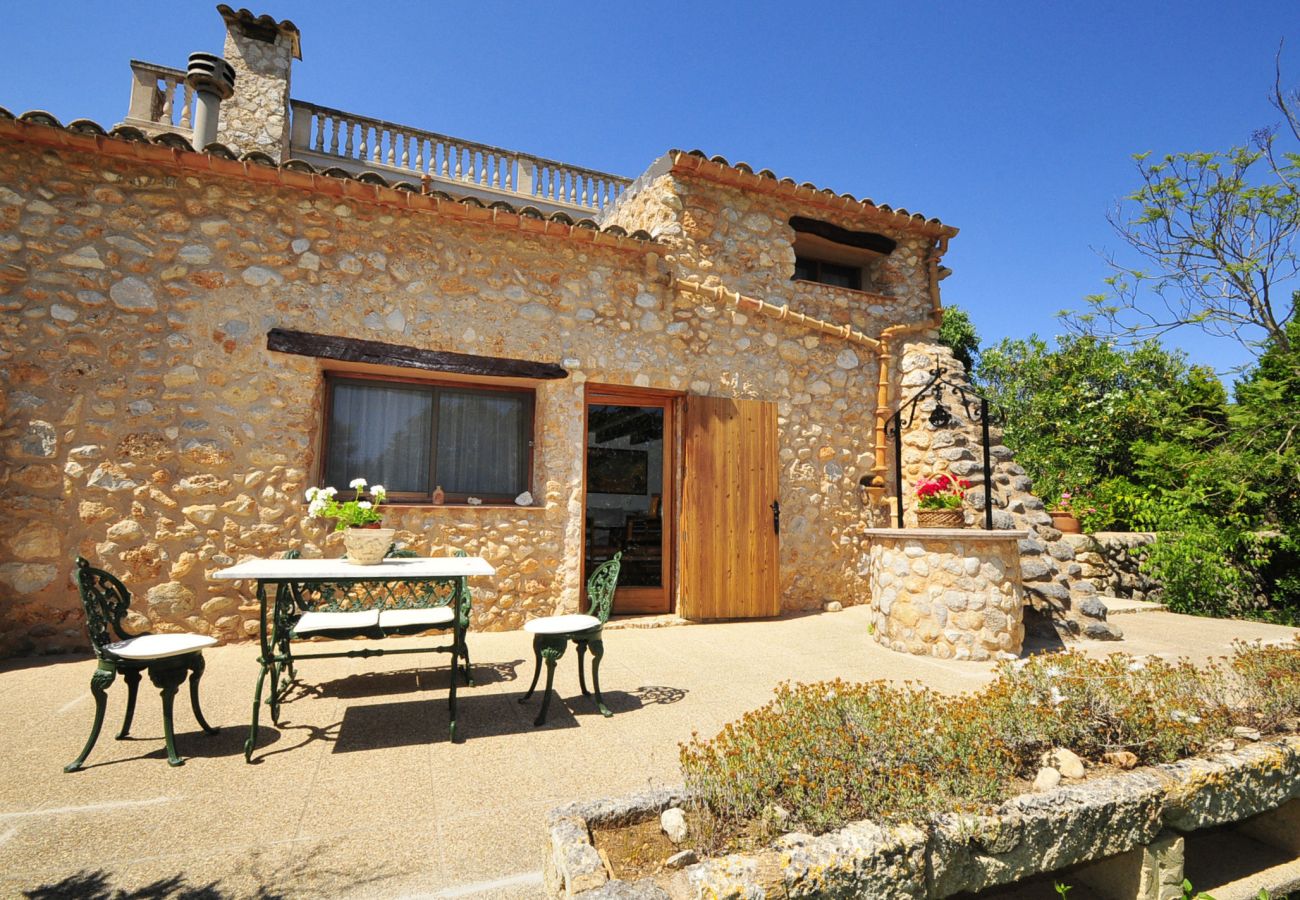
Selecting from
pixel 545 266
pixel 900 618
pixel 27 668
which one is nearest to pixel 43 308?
pixel 27 668

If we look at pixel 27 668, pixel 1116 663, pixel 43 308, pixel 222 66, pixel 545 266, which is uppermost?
pixel 222 66

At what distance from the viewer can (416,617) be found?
3.52 metres

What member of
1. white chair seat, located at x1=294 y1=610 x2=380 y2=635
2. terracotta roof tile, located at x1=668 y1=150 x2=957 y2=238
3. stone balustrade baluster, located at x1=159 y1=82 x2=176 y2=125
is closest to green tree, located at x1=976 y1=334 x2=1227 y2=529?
terracotta roof tile, located at x1=668 y1=150 x2=957 y2=238

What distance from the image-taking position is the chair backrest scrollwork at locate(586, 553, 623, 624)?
372 centimetres

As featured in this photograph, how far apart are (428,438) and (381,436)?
405 mm

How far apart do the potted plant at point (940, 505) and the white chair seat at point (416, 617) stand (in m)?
3.88

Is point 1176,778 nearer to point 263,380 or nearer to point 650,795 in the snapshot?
point 650,795

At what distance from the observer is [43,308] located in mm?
4473

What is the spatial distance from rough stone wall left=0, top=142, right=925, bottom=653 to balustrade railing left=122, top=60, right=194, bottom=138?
164 inches

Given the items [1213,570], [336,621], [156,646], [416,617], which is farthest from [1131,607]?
[156,646]

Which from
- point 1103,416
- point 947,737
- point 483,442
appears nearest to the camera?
point 947,737

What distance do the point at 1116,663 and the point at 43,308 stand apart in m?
7.31

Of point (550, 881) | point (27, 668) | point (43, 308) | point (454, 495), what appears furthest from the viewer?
point (454, 495)

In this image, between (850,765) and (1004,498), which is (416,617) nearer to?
(850,765)
